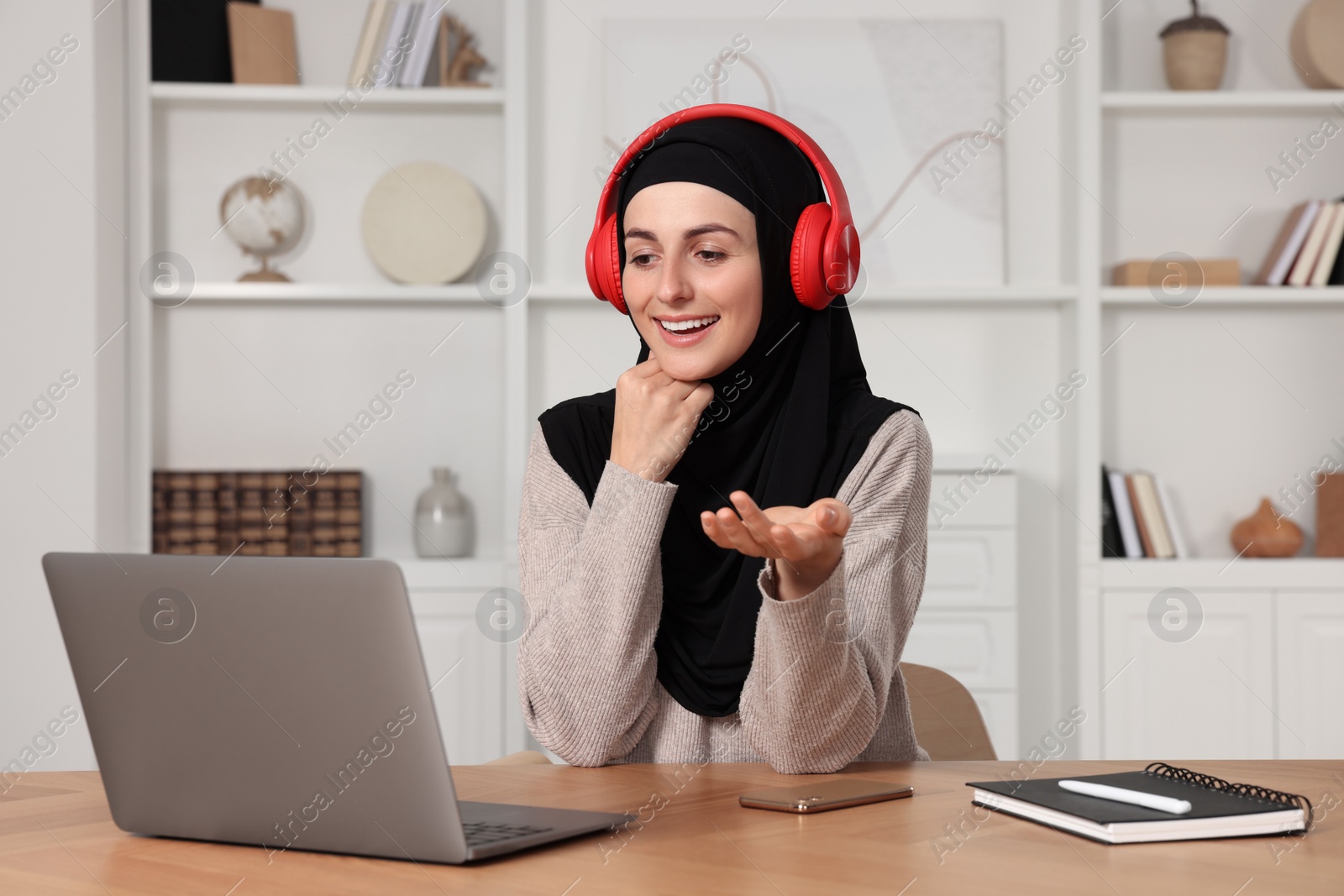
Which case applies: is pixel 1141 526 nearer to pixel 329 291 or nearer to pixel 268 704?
pixel 329 291

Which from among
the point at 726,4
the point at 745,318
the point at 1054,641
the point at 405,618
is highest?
the point at 726,4

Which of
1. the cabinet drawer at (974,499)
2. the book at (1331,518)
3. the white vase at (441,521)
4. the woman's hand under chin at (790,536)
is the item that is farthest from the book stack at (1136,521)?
the woman's hand under chin at (790,536)

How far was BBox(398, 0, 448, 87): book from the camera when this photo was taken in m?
3.19

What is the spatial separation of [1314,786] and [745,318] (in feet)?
2.55

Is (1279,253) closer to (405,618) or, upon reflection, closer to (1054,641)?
(1054,641)

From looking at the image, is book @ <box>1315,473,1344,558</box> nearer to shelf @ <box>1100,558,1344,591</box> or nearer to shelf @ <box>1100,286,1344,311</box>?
shelf @ <box>1100,558,1344,591</box>

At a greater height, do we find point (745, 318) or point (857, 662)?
point (745, 318)

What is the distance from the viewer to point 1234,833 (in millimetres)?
832

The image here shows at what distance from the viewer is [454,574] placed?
3.07 metres

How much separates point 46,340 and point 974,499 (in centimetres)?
239

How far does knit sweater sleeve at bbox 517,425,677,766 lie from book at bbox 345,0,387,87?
2.25 m

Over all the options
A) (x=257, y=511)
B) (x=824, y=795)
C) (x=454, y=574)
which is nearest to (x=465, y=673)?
(x=454, y=574)

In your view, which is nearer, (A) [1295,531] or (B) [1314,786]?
(B) [1314,786]

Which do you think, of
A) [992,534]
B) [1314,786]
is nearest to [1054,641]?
[992,534]
